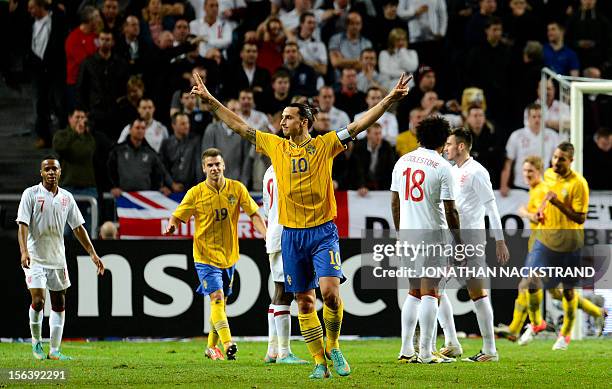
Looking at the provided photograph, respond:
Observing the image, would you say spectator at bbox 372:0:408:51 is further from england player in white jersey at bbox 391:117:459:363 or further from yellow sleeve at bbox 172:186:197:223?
england player in white jersey at bbox 391:117:459:363

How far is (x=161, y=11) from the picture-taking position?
19984 millimetres

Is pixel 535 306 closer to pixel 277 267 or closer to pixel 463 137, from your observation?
A: pixel 463 137

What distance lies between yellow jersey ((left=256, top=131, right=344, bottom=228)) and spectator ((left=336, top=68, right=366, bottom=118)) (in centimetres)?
912

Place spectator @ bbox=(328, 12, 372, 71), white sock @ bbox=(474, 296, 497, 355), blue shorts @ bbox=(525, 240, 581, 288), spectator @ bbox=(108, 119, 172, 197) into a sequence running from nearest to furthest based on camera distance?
1. white sock @ bbox=(474, 296, 497, 355)
2. blue shorts @ bbox=(525, 240, 581, 288)
3. spectator @ bbox=(108, 119, 172, 197)
4. spectator @ bbox=(328, 12, 372, 71)

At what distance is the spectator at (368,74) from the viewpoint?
771 inches

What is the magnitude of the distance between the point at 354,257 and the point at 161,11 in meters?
6.43

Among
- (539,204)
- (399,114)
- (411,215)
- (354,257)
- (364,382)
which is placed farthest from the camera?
(399,114)

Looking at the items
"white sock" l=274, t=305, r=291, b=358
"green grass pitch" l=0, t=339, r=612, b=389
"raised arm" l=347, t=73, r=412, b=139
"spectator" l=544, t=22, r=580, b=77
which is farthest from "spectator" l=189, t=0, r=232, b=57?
"raised arm" l=347, t=73, r=412, b=139

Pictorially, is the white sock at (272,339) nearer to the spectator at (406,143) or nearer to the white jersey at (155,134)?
the spectator at (406,143)

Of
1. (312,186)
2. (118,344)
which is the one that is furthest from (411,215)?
(118,344)

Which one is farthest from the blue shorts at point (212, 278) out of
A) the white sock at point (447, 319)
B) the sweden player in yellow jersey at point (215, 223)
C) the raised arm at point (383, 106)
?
the raised arm at point (383, 106)

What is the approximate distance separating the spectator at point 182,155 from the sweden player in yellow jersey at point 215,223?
15.8 ft

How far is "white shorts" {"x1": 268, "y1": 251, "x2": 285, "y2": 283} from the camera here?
12117 mm

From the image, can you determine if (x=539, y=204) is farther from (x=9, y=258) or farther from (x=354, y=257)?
(x=9, y=258)
